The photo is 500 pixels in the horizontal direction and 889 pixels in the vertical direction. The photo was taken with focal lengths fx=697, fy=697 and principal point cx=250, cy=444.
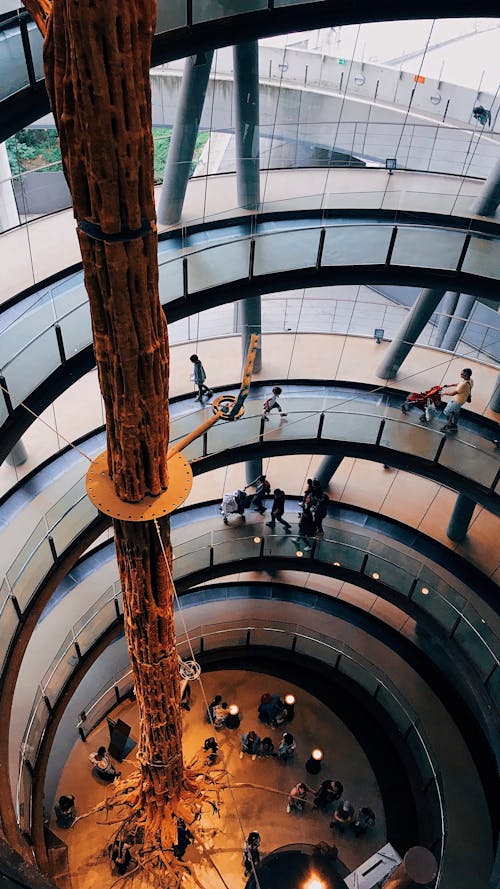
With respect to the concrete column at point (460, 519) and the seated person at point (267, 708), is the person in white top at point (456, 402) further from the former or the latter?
the seated person at point (267, 708)

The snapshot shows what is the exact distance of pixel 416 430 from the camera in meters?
14.9

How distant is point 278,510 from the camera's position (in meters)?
16.4

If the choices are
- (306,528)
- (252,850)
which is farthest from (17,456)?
(252,850)

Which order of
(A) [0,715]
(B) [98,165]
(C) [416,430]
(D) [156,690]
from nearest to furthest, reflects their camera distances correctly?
(B) [98,165] → (D) [156,690] → (A) [0,715] → (C) [416,430]

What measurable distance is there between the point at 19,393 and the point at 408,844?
45.7ft

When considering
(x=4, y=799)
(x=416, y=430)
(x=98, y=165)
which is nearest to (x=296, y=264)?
(x=416, y=430)

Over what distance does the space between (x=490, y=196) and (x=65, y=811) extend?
15.6 m

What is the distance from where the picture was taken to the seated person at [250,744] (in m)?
17.4

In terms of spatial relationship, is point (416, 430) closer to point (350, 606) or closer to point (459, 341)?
point (459, 341)

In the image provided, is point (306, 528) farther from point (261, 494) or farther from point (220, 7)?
point (220, 7)

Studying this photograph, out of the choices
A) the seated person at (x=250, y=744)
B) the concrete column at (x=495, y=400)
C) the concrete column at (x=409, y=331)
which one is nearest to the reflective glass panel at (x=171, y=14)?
the concrete column at (x=409, y=331)

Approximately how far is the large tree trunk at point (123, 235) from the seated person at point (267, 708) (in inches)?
461

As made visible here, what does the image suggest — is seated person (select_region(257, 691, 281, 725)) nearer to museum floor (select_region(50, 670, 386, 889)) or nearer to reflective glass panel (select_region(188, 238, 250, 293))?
museum floor (select_region(50, 670, 386, 889))

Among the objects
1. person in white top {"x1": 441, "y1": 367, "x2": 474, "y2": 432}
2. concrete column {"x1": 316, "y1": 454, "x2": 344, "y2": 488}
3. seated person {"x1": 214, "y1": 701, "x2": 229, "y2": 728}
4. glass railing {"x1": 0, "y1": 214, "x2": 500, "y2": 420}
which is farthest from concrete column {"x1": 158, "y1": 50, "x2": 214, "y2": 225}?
seated person {"x1": 214, "y1": 701, "x2": 229, "y2": 728}
